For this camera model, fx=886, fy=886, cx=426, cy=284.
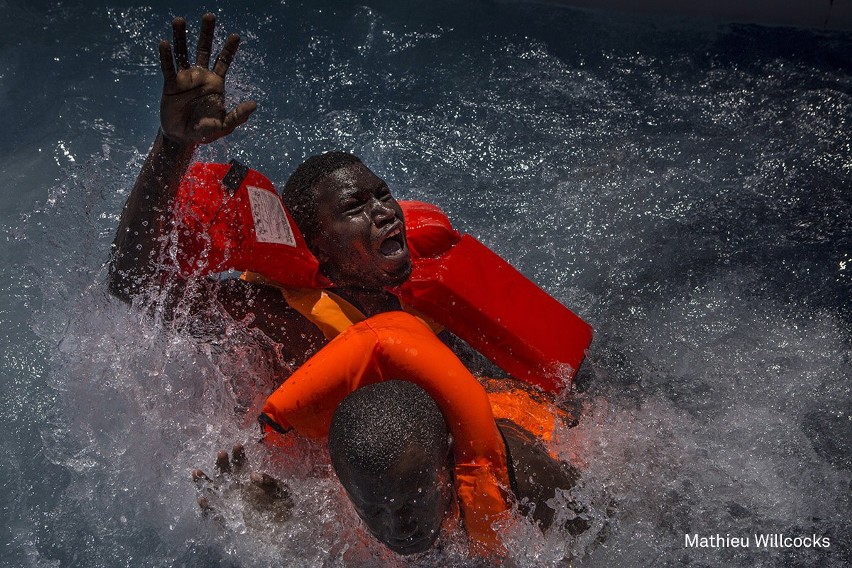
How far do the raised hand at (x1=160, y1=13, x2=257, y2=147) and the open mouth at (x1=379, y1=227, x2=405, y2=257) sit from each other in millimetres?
763

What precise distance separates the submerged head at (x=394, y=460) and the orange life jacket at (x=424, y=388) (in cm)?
10

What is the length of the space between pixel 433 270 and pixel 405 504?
1.16 meters

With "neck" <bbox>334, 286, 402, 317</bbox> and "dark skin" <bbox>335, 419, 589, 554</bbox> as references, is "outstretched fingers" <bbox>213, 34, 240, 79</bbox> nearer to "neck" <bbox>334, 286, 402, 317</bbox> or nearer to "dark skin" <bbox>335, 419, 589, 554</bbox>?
"neck" <bbox>334, 286, 402, 317</bbox>

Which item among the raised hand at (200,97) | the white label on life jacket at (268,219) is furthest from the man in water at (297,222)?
the white label on life jacket at (268,219)

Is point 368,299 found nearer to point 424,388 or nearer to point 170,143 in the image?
point 424,388

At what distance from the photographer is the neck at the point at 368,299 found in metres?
3.06

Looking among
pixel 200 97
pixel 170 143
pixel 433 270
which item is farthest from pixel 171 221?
pixel 433 270

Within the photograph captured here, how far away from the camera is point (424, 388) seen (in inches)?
99.0

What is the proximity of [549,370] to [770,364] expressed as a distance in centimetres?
99

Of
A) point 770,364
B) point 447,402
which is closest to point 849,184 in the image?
point 770,364

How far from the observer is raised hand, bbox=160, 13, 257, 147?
230 centimetres

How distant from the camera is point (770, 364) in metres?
3.57

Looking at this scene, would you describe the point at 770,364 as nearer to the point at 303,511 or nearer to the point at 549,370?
the point at 549,370

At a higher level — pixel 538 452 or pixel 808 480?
pixel 538 452
